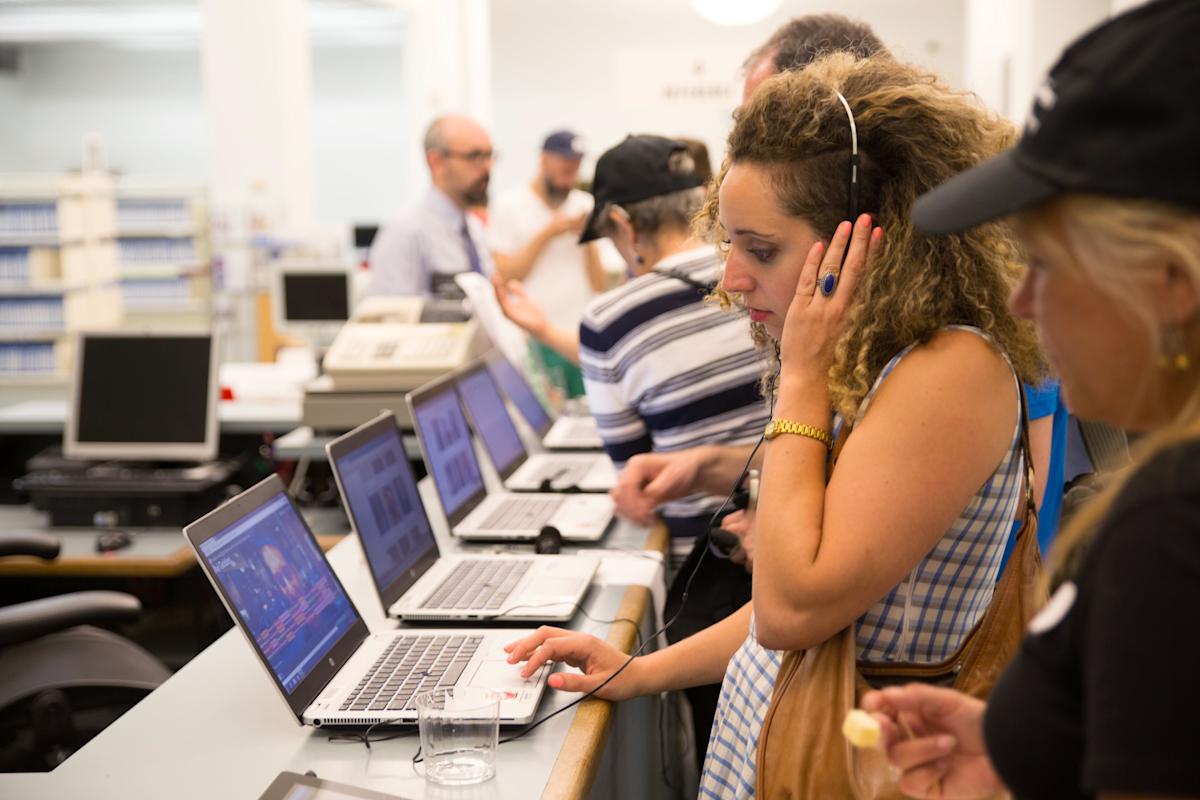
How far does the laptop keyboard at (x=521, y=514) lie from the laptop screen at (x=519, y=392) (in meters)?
0.70

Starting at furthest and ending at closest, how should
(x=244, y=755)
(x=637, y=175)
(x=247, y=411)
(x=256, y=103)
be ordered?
(x=256, y=103) < (x=247, y=411) < (x=637, y=175) < (x=244, y=755)

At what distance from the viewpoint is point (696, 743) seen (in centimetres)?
233

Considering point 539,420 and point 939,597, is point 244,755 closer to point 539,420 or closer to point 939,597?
point 939,597

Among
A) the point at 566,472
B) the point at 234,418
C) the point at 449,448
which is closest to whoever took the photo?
the point at 449,448

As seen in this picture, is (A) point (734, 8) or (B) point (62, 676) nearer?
(B) point (62, 676)

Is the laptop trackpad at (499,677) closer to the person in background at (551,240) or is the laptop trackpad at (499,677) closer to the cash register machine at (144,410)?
the cash register machine at (144,410)

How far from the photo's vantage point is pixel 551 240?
487 centimetres

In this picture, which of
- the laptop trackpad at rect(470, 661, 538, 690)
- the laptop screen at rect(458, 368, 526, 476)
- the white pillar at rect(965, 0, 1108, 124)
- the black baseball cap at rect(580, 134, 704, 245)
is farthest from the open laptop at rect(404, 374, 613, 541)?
the white pillar at rect(965, 0, 1108, 124)

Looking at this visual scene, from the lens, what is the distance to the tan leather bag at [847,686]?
1.24m

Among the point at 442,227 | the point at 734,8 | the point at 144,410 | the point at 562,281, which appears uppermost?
the point at 734,8

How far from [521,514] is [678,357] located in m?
0.63

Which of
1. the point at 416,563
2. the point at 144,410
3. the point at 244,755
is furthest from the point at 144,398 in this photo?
the point at 244,755

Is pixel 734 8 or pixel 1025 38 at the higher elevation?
pixel 734 8

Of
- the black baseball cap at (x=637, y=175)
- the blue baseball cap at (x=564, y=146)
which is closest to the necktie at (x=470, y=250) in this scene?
the blue baseball cap at (x=564, y=146)
